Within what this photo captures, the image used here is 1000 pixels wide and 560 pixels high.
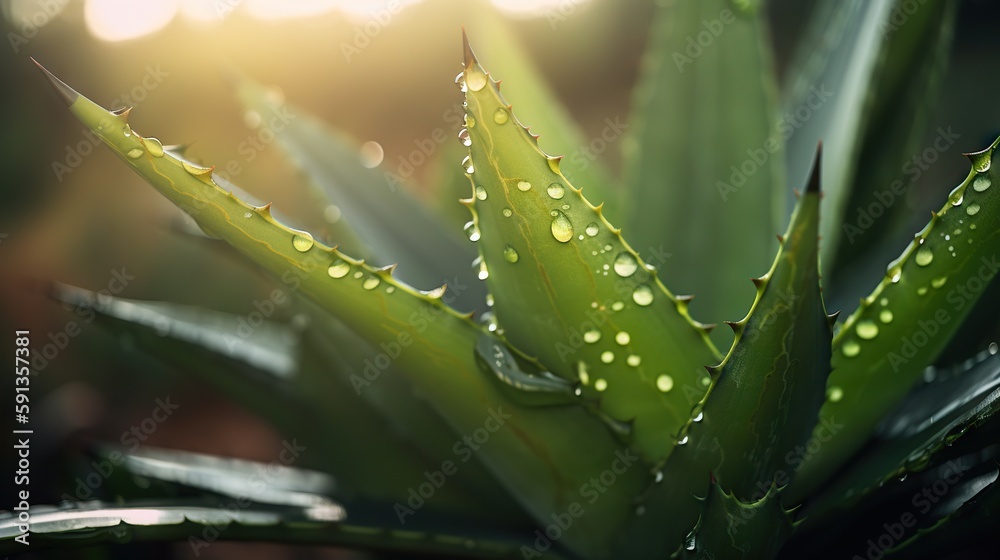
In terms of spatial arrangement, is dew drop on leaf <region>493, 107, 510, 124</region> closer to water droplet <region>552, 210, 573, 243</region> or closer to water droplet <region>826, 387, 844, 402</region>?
water droplet <region>552, 210, 573, 243</region>

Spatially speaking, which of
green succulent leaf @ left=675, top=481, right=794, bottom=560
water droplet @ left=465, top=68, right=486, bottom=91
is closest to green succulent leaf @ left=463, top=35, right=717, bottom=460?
water droplet @ left=465, top=68, right=486, bottom=91

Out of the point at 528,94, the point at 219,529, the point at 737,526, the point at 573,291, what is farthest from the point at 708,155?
the point at 219,529

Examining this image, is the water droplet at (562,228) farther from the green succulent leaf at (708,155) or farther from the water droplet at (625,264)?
the green succulent leaf at (708,155)

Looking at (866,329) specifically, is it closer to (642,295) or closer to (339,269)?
(642,295)

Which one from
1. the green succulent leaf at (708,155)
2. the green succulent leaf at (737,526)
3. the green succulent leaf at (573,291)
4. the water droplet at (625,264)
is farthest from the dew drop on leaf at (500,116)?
the green succulent leaf at (708,155)

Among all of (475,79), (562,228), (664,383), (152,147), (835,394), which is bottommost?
(835,394)

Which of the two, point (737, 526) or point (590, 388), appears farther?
point (590, 388)

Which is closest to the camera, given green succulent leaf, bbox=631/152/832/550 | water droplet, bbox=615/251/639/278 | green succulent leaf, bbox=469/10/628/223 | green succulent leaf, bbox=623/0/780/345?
green succulent leaf, bbox=631/152/832/550
